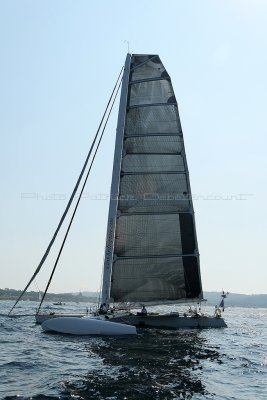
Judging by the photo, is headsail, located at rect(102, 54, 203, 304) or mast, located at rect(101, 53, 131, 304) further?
headsail, located at rect(102, 54, 203, 304)

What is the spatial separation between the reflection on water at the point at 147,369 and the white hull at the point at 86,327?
0.79m

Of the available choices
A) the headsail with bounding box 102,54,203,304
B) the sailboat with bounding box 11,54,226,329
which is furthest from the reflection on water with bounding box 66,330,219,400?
the headsail with bounding box 102,54,203,304

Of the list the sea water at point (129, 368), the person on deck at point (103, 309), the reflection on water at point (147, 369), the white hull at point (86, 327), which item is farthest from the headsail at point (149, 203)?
the reflection on water at point (147, 369)

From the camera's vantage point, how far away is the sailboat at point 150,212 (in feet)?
110

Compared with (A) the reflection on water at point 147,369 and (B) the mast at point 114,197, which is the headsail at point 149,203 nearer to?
(B) the mast at point 114,197

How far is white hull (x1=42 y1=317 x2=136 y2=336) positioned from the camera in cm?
2725

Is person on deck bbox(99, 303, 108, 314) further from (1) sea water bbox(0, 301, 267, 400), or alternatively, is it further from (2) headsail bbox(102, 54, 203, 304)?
(1) sea water bbox(0, 301, 267, 400)

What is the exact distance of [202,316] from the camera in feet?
111

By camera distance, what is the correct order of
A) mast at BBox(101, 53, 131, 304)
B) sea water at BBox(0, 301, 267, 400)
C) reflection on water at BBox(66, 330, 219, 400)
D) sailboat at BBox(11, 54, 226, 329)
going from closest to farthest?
reflection on water at BBox(66, 330, 219, 400)
sea water at BBox(0, 301, 267, 400)
mast at BBox(101, 53, 131, 304)
sailboat at BBox(11, 54, 226, 329)

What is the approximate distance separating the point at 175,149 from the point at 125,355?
19.1 metres

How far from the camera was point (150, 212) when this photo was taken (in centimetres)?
3494

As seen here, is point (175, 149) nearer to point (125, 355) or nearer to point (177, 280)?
point (177, 280)

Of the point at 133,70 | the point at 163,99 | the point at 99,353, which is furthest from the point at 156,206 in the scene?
the point at 99,353

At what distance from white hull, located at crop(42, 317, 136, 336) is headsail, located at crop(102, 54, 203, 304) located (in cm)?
521
